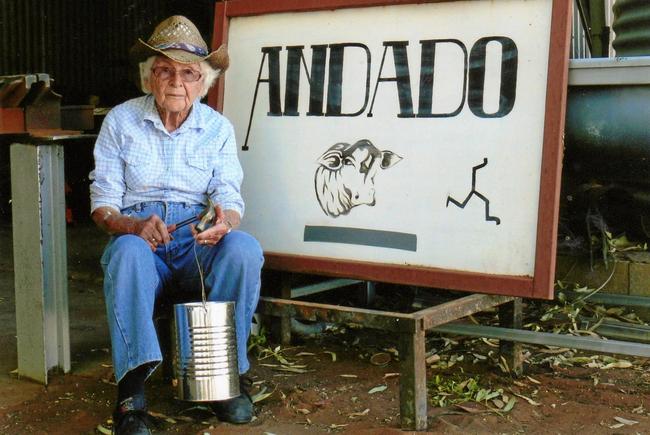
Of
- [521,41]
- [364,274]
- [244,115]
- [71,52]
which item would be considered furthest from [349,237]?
[71,52]

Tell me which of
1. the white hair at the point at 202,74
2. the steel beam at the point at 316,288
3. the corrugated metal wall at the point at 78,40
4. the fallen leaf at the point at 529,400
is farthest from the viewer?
the corrugated metal wall at the point at 78,40

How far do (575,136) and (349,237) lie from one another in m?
1.16

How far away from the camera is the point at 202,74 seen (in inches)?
142

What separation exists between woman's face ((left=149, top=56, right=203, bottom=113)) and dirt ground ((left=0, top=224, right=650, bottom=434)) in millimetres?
1212

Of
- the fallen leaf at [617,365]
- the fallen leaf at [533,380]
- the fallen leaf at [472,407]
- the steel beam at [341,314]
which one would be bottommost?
→ the fallen leaf at [472,407]

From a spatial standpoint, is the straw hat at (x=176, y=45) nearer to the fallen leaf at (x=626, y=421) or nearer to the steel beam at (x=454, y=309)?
the steel beam at (x=454, y=309)

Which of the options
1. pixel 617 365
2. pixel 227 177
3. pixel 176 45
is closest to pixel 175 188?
pixel 227 177

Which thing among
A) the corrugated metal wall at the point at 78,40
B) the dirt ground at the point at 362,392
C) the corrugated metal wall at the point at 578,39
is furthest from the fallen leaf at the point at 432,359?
the corrugated metal wall at the point at 78,40

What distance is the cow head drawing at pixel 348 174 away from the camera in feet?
11.6

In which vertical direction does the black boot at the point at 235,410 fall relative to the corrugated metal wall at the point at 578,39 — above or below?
below

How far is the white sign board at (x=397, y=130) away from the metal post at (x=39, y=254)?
820 millimetres

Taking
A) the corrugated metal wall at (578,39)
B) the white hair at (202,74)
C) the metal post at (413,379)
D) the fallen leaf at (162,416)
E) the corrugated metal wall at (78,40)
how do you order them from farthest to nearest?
1. the corrugated metal wall at (78,40)
2. the corrugated metal wall at (578,39)
3. the white hair at (202,74)
4. the fallen leaf at (162,416)
5. the metal post at (413,379)

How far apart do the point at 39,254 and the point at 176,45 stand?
105cm

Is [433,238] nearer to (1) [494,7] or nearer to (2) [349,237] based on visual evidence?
(2) [349,237]
